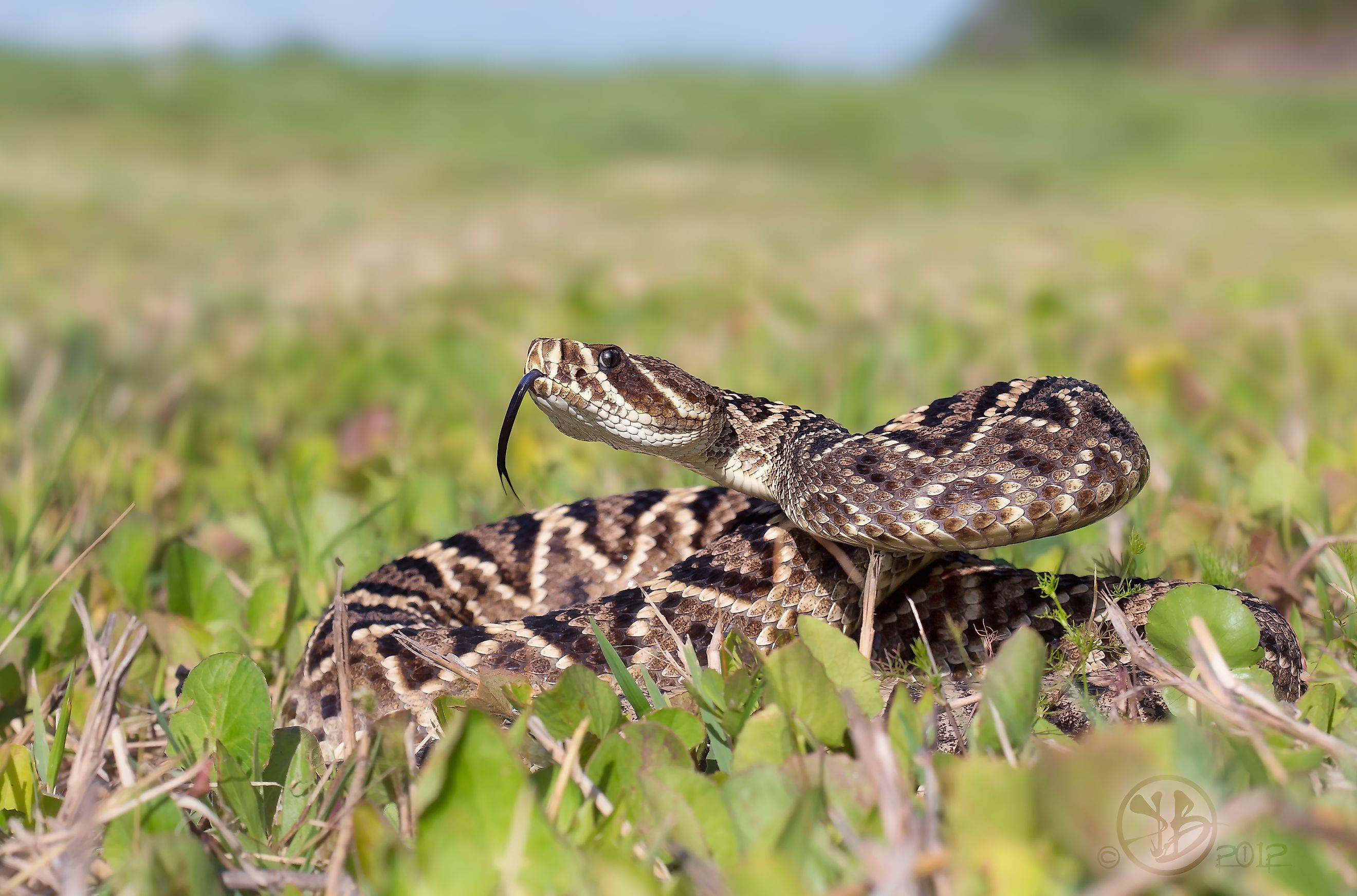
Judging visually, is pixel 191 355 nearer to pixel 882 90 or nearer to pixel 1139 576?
pixel 1139 576

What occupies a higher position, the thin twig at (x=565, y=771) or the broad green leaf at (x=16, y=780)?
the thin twig at (x=565, y=771)

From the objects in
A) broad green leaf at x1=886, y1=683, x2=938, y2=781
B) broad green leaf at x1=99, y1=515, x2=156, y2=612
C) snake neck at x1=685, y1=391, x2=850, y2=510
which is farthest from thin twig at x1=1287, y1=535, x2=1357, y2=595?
broad green leaf at x1=99, y1=515, x2=156, y2=612

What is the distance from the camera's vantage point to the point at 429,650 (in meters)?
2.64

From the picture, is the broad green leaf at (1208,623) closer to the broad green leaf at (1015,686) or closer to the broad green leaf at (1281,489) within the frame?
the broad green leaf at (1015,686)

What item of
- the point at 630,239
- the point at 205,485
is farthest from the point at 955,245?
the point at 205,485

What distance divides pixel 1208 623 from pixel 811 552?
1.01 m

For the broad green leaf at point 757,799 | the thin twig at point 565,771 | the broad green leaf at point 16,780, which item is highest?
the broad green leaf at point 757,799

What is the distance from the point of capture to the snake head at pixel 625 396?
11.4 feet

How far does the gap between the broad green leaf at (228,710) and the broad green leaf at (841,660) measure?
3.42 feet

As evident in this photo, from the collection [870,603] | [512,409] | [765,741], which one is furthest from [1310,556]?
[512,409]

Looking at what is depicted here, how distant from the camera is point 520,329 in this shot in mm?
8047

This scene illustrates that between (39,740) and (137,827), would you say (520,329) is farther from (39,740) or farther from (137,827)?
(137,827)

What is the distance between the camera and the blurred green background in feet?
12.2

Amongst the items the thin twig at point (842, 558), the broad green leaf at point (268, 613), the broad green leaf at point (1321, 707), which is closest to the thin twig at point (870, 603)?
the thin twig at point (842, 558)
